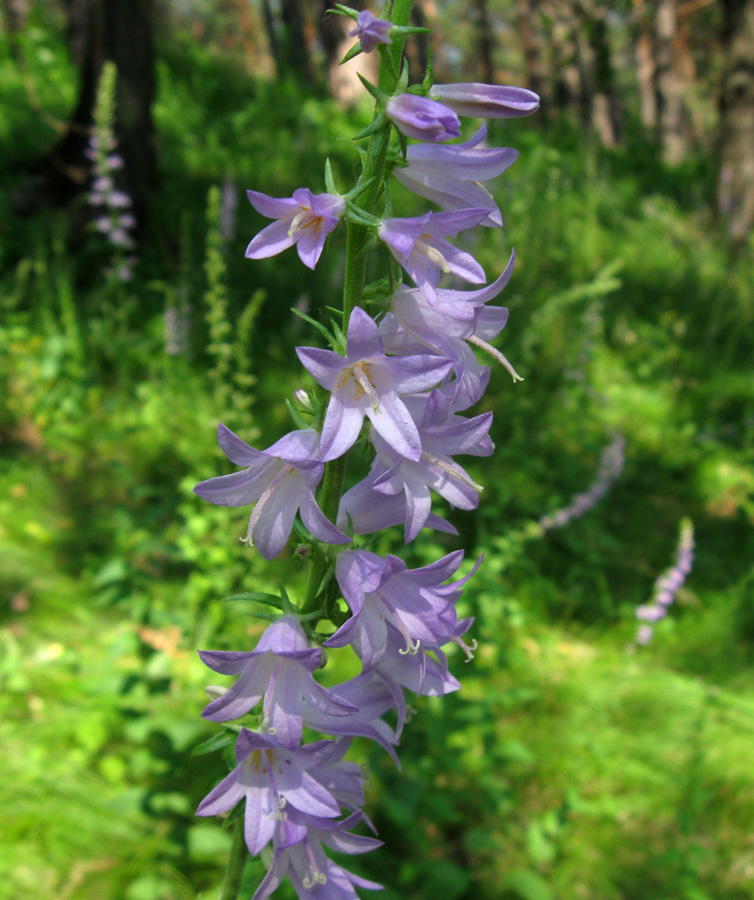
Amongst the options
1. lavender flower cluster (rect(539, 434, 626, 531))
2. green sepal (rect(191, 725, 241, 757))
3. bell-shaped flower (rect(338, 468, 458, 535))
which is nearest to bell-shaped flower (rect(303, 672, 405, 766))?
green sepal (rect(191, 725, 241, 757))

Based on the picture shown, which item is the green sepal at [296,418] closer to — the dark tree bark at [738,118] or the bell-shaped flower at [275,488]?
the bell-shaped flower at [275,488]

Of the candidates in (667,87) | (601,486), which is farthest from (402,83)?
(667,87)

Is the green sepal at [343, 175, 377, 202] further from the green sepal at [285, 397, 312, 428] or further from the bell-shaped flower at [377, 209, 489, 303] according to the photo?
the green sepal at [285, 397, 312, 428]

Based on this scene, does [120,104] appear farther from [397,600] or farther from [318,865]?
[318,865]

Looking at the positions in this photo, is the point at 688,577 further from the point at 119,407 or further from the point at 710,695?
the point at 119,407

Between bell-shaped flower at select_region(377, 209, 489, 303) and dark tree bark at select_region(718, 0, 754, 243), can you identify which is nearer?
bell-shaped flower at select_region(377, 209, 489, 303)

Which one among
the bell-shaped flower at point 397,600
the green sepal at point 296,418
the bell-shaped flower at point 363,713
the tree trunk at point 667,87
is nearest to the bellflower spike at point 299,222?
the green sepal at point 296,418

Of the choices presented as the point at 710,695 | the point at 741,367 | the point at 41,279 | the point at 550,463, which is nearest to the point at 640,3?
the point at 741,367
